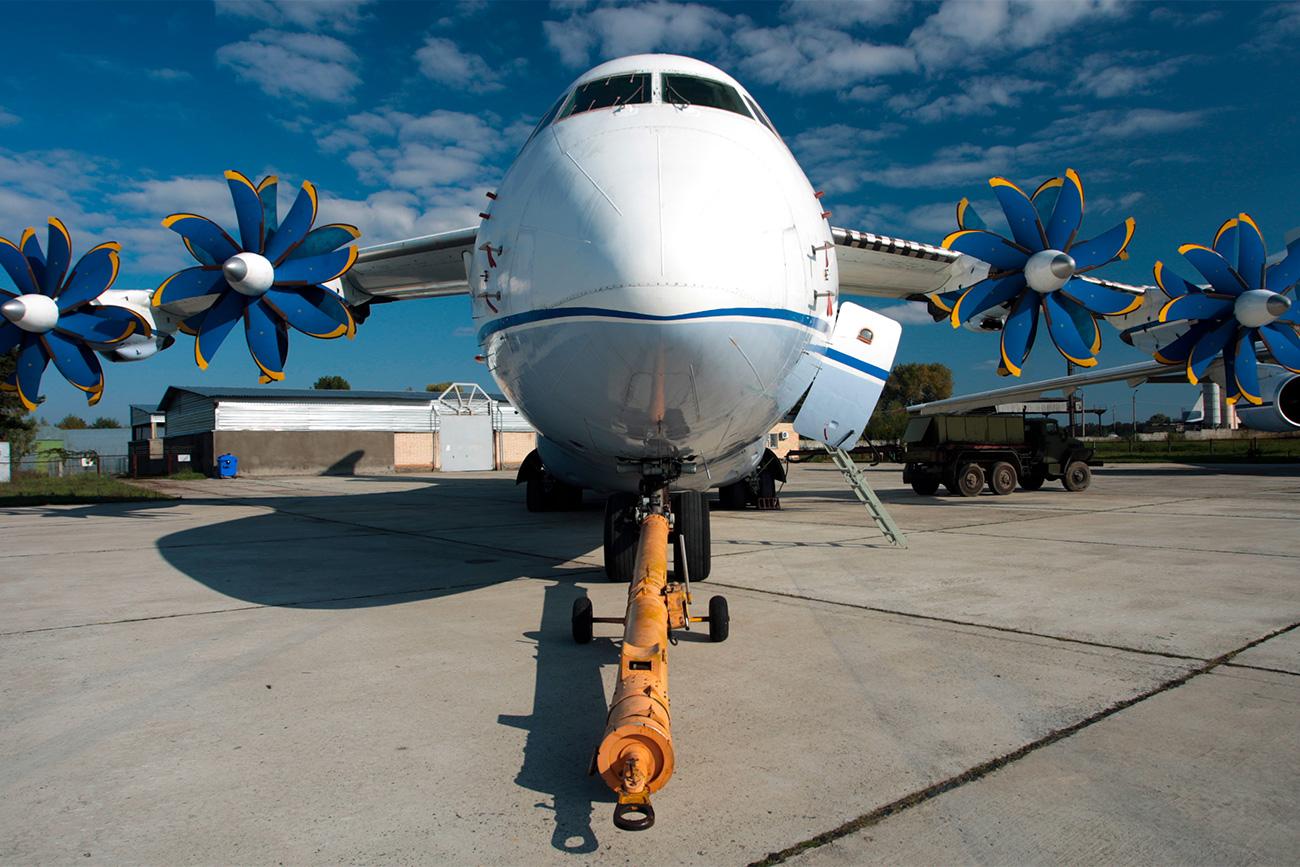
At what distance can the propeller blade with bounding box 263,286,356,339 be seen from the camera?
340 inches

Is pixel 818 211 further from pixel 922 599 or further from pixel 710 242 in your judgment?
pixel 922 599

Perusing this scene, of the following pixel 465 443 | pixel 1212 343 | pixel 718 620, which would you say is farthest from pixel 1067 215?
pixel 465 443

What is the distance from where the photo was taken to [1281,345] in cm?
1120

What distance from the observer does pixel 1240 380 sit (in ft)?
36.5

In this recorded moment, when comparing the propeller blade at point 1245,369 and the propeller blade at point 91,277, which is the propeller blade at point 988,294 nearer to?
the propeller blade at point 1245,369

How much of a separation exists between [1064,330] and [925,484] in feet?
26.1

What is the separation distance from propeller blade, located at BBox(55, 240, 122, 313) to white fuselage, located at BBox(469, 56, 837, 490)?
899 centimetres

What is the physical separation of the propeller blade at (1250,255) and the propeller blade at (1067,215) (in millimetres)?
4478

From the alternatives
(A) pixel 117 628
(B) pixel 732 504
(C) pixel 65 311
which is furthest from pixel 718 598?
(C) pixel 65 311

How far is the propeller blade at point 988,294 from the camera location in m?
8.70

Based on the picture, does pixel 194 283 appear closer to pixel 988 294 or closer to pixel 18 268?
pixel 18 268

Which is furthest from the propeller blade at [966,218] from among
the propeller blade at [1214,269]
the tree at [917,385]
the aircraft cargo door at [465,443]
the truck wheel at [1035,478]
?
A: the tree at [917,385]

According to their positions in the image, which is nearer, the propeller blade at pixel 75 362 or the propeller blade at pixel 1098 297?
the propeller blade at pixel 1098 297

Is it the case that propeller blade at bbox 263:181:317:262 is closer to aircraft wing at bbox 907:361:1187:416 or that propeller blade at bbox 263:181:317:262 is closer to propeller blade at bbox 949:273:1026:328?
propeller blade at bbox 949:273:1026:328
